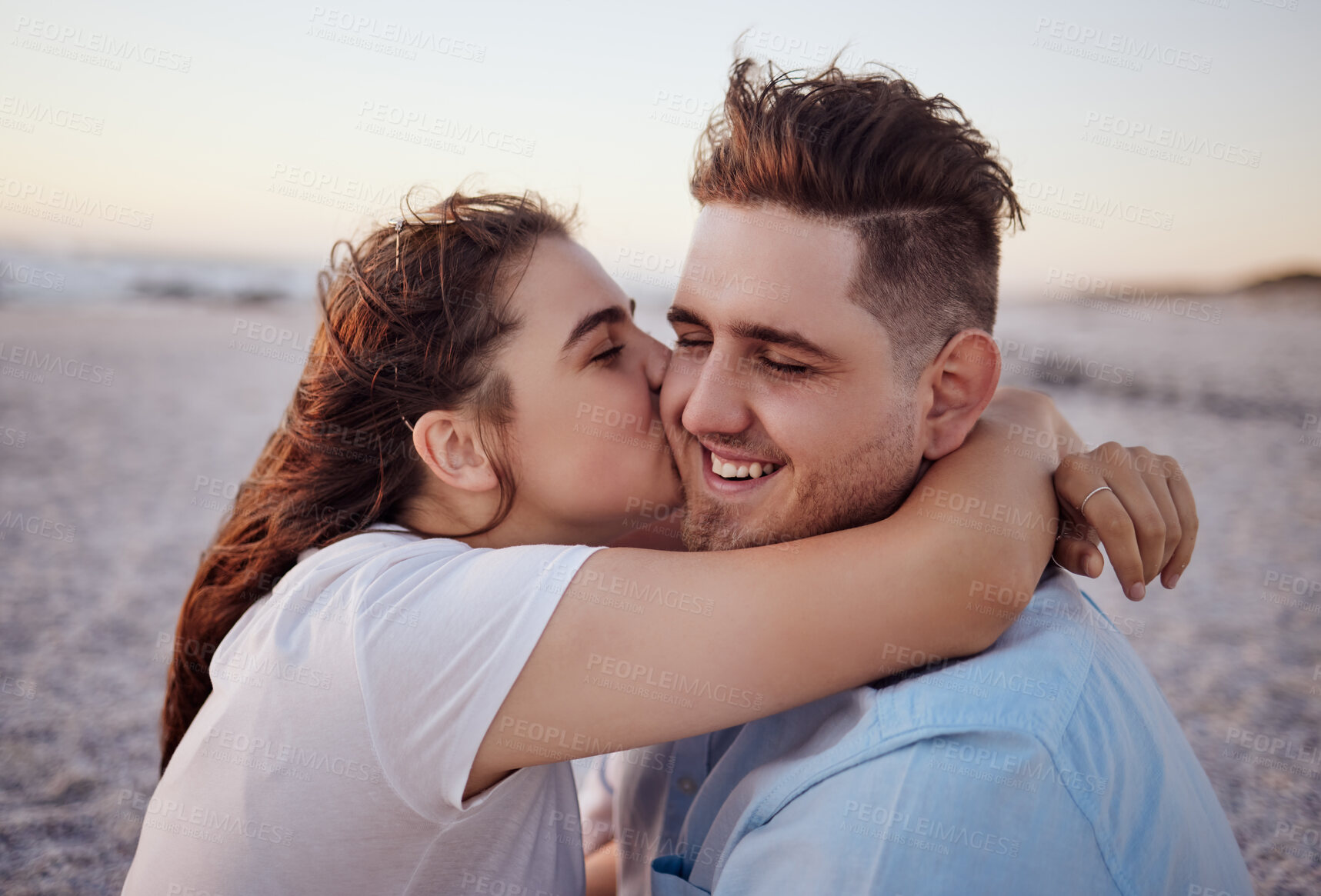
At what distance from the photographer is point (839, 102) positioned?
236 centimetres

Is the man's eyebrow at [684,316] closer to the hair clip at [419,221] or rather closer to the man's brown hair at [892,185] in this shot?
the man's brown hair at [892,185]

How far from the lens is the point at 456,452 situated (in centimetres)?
241

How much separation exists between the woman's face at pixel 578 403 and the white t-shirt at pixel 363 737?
446 mm

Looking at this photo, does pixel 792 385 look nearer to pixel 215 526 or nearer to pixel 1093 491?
pixel 1093 491

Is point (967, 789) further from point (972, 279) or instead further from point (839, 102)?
point (839, 102)

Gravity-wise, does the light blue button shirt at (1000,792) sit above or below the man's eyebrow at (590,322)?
below

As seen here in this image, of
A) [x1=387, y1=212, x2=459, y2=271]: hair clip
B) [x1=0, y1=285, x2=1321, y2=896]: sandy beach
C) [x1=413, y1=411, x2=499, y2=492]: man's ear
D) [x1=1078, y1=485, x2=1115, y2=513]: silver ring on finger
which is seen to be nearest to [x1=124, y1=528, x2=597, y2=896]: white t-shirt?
[x1=413, y1=411, x2=499, y2=492]: man's ear

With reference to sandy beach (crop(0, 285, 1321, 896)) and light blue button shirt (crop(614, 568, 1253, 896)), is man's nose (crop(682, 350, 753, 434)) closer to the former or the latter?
light blue button shirt (crop(614, 568, 1253, 896))

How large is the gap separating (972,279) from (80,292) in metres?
19.5

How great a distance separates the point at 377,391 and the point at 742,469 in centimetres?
106

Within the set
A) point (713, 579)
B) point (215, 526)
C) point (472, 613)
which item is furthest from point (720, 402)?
point (215, 526)

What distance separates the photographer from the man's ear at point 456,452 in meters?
2.37

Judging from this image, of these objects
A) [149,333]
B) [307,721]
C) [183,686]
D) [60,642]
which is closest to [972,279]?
[307,721]

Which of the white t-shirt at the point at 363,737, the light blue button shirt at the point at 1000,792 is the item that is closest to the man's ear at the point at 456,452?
the white t-shirt at the point at 363,737
